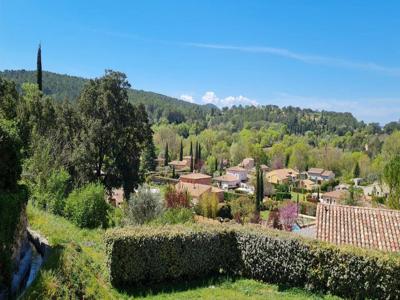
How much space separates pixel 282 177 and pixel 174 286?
72.7 metres

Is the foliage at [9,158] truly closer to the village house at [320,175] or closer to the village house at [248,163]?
the village house at [320,175]

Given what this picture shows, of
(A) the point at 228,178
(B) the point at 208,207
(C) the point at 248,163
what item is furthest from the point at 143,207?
(C) the point at 248,163

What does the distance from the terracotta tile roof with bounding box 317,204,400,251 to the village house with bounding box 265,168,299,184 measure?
64.0 meters

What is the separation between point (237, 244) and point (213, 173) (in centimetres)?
7721

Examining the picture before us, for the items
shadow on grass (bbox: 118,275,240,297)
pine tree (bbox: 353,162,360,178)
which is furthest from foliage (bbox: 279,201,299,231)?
pine tree (bbox: 353,162,360,178)

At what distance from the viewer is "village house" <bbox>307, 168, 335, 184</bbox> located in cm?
8469

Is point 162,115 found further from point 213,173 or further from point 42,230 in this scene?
point 42,230

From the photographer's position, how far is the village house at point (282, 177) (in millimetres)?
79787

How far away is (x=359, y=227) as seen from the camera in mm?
14148

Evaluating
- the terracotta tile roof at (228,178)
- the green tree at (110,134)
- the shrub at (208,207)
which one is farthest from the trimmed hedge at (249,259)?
the terracotta tile roof at (228,178)

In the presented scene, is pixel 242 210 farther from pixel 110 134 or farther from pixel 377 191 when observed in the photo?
pixel 377 191

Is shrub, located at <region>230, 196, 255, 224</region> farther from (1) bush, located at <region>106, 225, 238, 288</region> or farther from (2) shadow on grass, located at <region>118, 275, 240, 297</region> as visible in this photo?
(2) shadow on grass, located at <region>118, 275, 240, 297</region>

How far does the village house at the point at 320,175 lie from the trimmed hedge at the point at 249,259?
7404 centimetres

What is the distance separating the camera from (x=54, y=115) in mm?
27453
